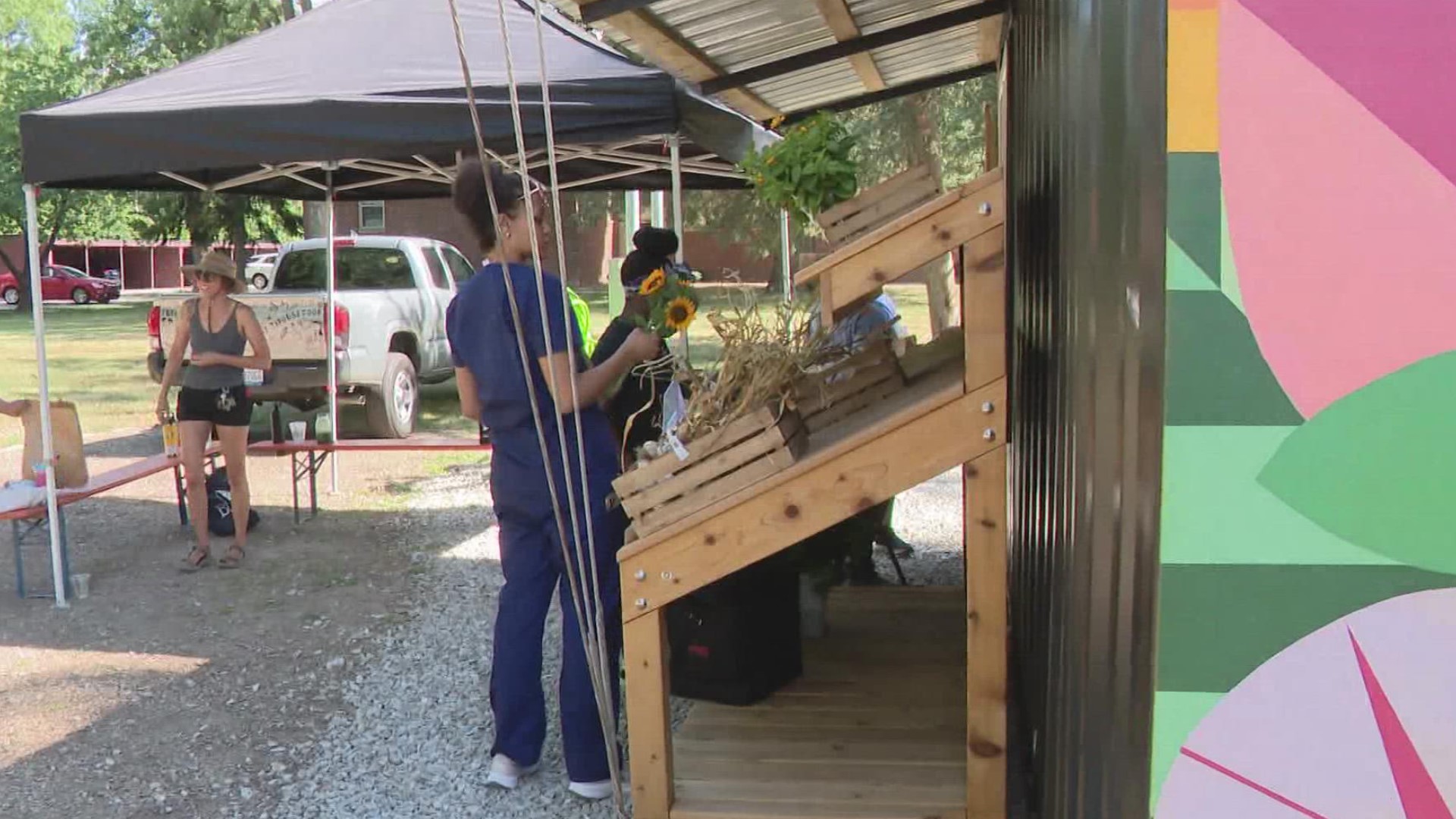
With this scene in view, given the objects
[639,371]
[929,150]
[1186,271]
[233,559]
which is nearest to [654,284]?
[639,371]

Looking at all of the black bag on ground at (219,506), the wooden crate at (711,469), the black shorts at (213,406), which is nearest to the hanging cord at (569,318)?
the wooden crate at (711,469)

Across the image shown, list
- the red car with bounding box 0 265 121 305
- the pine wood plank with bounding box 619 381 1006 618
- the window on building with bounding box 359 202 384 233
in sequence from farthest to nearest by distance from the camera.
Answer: the red car with bounding box 0 265 121 305 → the window on building with bounding box 359 202 384 233 → the pine wood plank with bounding box 619 381 1006 618

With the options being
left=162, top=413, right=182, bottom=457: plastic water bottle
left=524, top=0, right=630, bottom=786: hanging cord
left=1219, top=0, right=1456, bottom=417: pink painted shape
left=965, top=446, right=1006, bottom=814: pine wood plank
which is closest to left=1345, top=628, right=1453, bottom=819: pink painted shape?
left=1219, top=0, right=1456, bottom=417: pink painted shape

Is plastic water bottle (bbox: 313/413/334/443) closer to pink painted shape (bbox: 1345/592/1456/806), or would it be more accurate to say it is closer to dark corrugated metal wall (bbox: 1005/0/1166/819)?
dark corrugated metal wall (bbox: 1005/0/1166/819)

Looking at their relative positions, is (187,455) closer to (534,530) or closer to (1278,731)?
(534,530)

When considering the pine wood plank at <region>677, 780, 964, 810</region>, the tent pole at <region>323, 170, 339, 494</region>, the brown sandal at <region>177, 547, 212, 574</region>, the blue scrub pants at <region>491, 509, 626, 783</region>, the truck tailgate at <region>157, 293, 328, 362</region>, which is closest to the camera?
the pine wood plank at <region>677, 780, 964, 810</region>

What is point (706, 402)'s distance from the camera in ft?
11.2

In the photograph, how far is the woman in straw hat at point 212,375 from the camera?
6930 mm

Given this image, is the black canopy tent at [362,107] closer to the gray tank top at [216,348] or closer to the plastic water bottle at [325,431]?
the gray tank top at [216,348]

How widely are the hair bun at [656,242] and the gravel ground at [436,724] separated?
1.70 meters

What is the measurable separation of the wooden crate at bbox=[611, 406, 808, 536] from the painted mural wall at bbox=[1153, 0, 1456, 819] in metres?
1.31

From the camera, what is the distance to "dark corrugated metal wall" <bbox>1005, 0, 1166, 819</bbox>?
211 centimetres

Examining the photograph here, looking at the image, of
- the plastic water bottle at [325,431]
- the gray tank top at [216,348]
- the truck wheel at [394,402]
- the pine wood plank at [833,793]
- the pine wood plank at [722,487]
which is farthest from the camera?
the truck wheel at [394,402]

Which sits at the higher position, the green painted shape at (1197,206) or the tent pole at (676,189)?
the tent pole at (676,189)
